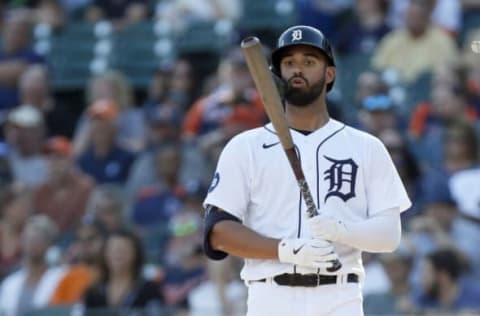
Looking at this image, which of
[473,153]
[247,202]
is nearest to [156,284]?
[473,153]

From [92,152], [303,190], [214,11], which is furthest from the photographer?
[214,11]

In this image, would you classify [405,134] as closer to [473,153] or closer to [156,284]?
[473,153]

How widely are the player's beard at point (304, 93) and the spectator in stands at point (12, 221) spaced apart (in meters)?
5.50

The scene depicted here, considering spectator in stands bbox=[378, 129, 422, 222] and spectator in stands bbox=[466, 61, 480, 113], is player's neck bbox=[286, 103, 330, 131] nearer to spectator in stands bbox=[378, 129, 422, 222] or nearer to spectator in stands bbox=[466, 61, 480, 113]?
spectator in stands bbox=[378, 129, 422, 222]

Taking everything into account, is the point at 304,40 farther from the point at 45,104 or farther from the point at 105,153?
the point at 45,104

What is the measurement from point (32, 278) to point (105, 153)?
1.75 m

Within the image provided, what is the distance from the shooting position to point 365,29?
38.1ft

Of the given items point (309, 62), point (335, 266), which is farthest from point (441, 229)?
point (335, 266)

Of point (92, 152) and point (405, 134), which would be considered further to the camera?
point (92, 152)

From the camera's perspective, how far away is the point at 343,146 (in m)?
5.14

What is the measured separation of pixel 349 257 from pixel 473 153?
4509 mm

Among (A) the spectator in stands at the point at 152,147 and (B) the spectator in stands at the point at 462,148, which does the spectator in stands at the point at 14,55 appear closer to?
(A) the spectator in stands at the point at 152,147

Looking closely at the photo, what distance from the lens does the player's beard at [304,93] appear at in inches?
200

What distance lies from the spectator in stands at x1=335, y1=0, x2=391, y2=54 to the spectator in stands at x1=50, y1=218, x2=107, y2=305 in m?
2.94
